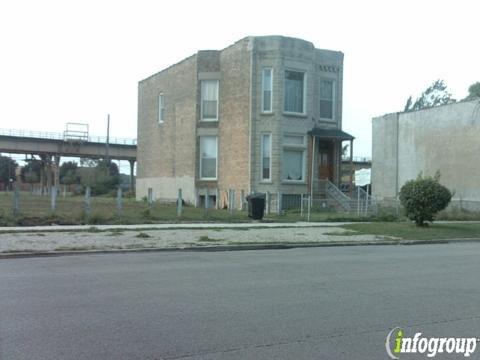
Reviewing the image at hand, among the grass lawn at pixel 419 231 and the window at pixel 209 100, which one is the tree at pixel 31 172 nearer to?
the window at pixel 209 100

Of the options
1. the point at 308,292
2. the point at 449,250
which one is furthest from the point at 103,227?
the point at 308,292

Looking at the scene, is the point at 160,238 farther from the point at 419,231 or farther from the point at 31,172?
the point at 31,172

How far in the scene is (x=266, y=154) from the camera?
30172 millimetres

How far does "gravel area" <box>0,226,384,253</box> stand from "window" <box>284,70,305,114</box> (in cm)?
1144

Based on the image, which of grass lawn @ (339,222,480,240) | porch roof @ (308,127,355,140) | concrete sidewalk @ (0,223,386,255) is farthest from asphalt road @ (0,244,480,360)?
porch roof @ (308,127,355,140)

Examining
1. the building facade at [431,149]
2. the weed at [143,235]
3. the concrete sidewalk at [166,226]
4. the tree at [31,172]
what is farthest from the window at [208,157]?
the tree at [31,172]

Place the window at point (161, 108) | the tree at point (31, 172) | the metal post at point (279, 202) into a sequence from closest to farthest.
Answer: the metal post at point (279, 202) → the window at point (161, 108) → the tree at point (31, 172)

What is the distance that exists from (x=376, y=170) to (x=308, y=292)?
37.8 metres

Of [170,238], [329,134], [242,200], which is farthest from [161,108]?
[170,238]

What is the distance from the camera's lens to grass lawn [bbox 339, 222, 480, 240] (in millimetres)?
19516

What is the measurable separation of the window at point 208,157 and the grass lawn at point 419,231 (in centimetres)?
1245

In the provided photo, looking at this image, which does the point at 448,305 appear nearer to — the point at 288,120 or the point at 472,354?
the point at 472,354

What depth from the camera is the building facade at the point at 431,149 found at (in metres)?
35.9

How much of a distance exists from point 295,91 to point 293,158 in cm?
358
